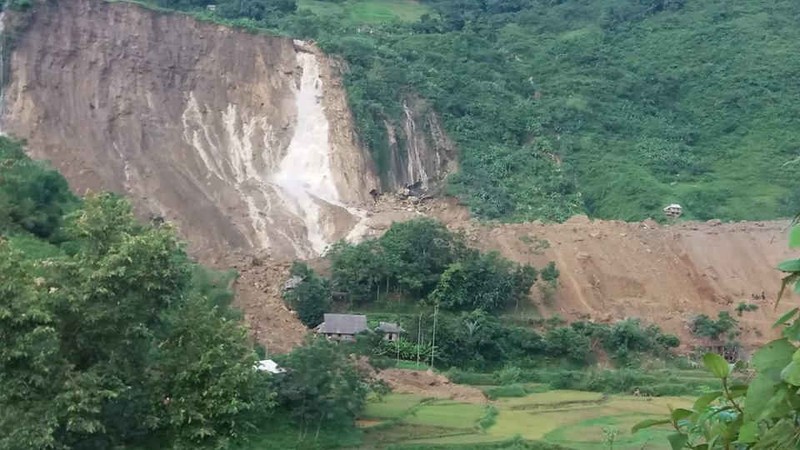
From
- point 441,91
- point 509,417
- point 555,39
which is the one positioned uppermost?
point 555,39

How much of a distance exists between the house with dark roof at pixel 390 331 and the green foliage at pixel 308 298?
1.98 metres

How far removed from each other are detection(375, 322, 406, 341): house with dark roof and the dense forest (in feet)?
40.7

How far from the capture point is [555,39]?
60406mm

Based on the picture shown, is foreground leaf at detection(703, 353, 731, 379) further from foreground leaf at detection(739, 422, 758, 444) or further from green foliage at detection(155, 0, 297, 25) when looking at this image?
green foliage at detection(155, 0, 297, 25)

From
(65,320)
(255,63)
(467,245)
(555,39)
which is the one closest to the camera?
(65,320)

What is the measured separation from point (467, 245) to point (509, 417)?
41.8 ft

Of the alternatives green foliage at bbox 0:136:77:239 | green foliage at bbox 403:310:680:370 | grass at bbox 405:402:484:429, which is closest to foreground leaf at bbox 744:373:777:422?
grass at bbox 405:402:484:429

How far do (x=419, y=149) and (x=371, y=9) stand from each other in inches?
648

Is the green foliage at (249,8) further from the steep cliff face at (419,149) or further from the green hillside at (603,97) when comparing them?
the steep cliff face at (419,149)

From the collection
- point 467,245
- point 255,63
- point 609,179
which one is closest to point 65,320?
point 467,245

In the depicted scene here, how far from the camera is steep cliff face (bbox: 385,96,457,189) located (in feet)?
152

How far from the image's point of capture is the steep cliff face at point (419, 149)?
152 feet

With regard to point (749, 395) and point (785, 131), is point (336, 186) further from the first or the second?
point (749, 395)

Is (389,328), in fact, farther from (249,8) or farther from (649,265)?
(249,8)
